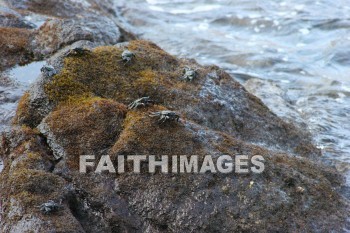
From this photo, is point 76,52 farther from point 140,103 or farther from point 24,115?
point 140,103

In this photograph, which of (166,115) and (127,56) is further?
(127,56)

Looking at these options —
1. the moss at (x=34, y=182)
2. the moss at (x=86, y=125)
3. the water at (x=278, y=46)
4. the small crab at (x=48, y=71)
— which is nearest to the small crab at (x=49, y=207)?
the moss at (x=34, y=182)

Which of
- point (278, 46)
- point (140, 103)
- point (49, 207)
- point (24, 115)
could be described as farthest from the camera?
point (278, 46)

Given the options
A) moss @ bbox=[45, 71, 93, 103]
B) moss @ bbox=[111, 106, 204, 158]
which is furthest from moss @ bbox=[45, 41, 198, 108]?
moss @ bbox=[111, 106, 204, 158]

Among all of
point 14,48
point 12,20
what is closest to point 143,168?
point 14,48

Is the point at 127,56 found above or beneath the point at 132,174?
above

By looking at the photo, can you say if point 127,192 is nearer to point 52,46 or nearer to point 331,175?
point 331,175

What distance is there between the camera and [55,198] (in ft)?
14.4

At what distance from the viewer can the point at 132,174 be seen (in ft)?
15.4

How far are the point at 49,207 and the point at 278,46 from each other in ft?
30.8

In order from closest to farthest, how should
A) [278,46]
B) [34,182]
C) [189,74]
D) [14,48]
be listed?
[34,182] → [189,74] → [14,48] → [278,46]

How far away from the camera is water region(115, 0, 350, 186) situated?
8.60m

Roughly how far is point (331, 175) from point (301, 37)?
26.2 ft

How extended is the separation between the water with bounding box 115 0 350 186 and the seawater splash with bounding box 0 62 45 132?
3931 millimetres
